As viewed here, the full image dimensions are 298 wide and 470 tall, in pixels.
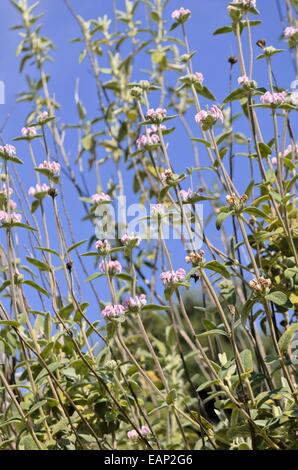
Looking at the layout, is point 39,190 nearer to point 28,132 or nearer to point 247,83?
point 28,132

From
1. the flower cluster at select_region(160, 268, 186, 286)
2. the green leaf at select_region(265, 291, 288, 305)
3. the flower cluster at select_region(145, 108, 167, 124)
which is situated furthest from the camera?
the flower cluster at select_region(145, 108, 167, 124)

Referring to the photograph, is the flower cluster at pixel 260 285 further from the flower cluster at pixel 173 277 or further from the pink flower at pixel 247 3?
the pink flower at pixel 247 3

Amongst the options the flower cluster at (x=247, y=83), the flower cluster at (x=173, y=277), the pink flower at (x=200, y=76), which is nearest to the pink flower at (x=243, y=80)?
the flower cluster at (x=247, y=83)

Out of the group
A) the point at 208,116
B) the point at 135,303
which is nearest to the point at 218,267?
the point at 135,303

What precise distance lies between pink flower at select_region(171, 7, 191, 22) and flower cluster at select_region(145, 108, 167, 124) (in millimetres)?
355

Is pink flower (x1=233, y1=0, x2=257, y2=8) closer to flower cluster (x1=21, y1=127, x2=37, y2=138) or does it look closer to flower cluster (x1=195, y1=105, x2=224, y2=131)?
flower cluster (x1=195, y1=105, x2=224, y2=131)

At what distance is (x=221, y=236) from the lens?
2.56 metres

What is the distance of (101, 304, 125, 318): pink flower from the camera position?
1.43 meters

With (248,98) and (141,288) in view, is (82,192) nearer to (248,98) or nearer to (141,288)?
(141,288)

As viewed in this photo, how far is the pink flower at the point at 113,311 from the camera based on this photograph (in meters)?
1.43

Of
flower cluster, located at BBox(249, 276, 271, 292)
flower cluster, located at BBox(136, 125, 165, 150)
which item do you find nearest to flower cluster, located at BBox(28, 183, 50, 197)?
flower cluster, located at BBox(136, 125, 165, 150)

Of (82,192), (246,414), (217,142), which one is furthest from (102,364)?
(82,192)

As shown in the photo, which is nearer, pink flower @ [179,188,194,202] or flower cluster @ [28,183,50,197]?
pink flower @ [179,188,194,202]
